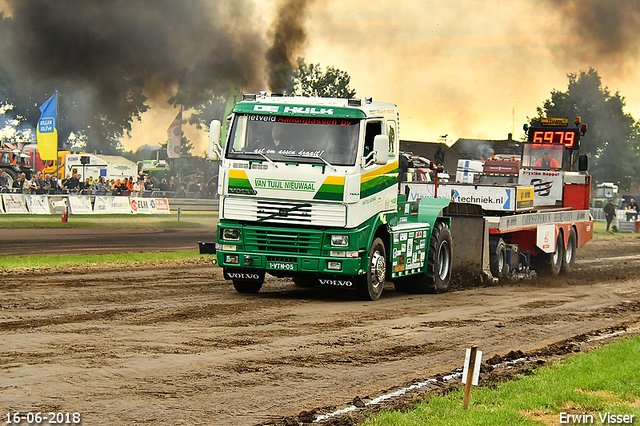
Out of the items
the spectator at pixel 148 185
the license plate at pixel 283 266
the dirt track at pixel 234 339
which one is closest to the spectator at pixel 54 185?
the spectator at pixel 148 185

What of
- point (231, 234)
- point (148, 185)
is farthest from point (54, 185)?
point (231, 234)

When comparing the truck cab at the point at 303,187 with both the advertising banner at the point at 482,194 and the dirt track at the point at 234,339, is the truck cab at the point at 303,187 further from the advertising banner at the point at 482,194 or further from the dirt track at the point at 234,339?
the advertising banner at the point at 482,194

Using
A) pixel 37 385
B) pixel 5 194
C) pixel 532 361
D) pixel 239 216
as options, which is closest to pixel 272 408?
pixel 37 385

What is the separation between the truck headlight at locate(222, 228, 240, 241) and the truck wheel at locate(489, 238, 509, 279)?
7161mm

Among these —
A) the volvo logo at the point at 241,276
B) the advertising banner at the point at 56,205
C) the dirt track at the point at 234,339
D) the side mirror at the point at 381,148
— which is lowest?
the dirt track at the point at 234,339

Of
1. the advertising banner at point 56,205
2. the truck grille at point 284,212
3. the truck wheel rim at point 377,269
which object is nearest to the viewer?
the truck grille at point 284,212

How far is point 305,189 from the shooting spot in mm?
12484

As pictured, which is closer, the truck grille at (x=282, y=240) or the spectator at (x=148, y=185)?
the truck grille at (x=282, y=240)

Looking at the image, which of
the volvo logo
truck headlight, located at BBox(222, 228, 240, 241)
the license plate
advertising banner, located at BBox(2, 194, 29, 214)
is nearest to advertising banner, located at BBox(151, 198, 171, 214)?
advertising banner, located at BBox(2, 194, 29, 214)

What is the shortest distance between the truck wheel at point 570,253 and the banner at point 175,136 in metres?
21.6

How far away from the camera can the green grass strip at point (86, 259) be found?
18.0 meters

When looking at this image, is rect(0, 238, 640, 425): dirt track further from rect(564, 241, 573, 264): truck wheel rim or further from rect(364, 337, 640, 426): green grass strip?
rect(564, 241, 573, 264): truck wheel rim

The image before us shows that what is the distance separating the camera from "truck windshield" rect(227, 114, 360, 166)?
1260 centimetres

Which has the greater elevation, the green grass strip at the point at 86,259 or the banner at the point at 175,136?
the banner at the point at 175,136
